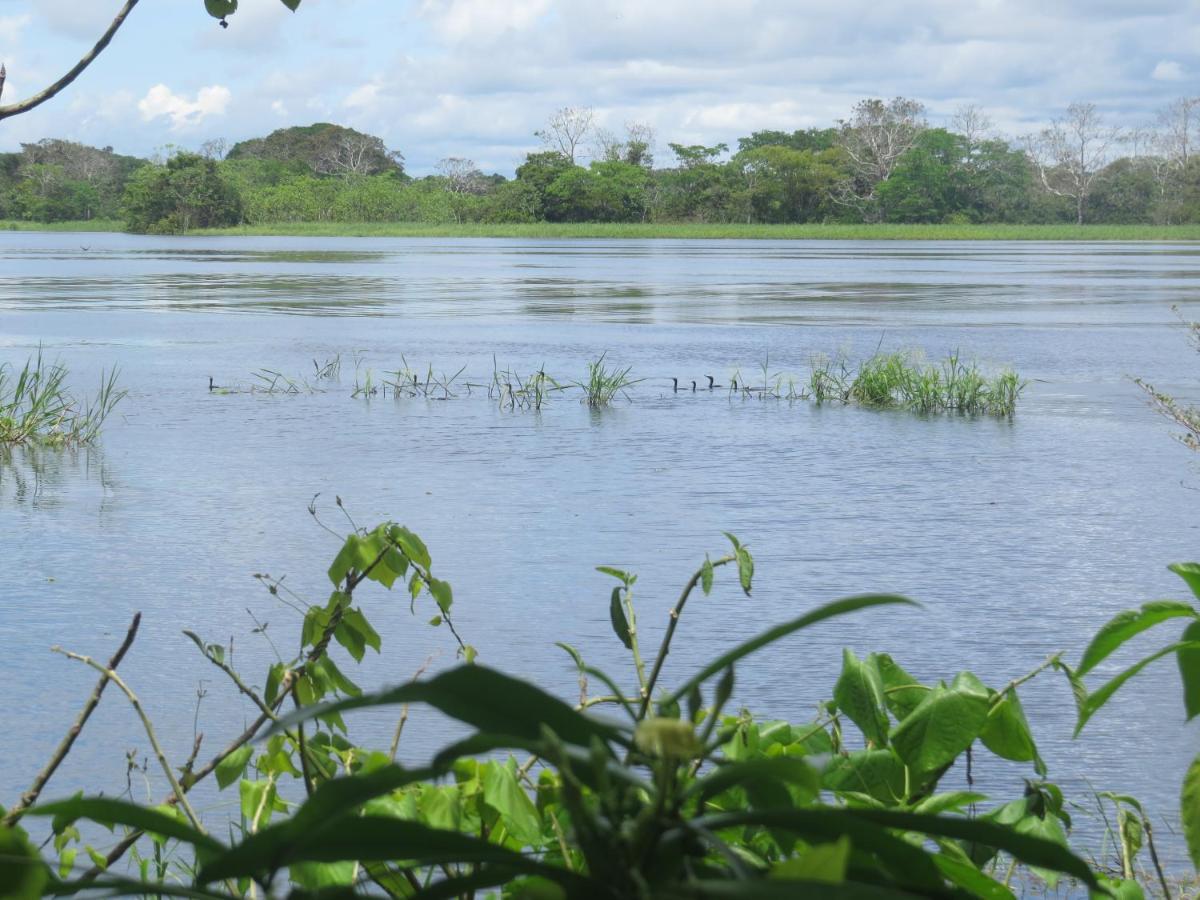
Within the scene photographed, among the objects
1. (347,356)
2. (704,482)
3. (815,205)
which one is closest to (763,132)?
(815,205)

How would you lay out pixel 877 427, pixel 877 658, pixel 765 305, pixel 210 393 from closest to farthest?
pixel 877 658 → pixel 877 427 → pixel 210 393 → pixel 765 305

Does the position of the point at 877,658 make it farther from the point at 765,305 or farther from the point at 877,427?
the point at 765,305

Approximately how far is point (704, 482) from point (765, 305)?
1795cm

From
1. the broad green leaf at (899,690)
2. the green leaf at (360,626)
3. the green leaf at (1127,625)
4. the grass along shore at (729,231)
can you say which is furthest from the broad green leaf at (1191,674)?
the grass along shore at (729,231)

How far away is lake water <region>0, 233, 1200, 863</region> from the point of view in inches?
203

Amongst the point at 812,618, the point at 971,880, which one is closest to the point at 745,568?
the point at 971,880

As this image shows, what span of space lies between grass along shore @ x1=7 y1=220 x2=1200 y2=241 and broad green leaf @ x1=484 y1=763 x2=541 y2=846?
78.0 metres

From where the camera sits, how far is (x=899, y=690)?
1.71 meters

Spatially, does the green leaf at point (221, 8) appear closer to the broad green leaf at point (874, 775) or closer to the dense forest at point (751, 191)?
the broad green leaf at point (874, 775)

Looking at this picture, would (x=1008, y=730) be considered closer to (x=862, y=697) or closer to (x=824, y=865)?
(x=862, y=697)

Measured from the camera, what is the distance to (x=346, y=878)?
117cm

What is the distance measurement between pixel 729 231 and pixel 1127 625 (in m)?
80.2

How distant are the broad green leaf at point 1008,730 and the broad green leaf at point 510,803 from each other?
1.74 feet

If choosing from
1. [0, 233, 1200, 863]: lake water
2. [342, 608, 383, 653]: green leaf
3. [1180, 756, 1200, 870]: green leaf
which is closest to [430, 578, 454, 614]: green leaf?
[342, 608, 383, 653]: green leaf
